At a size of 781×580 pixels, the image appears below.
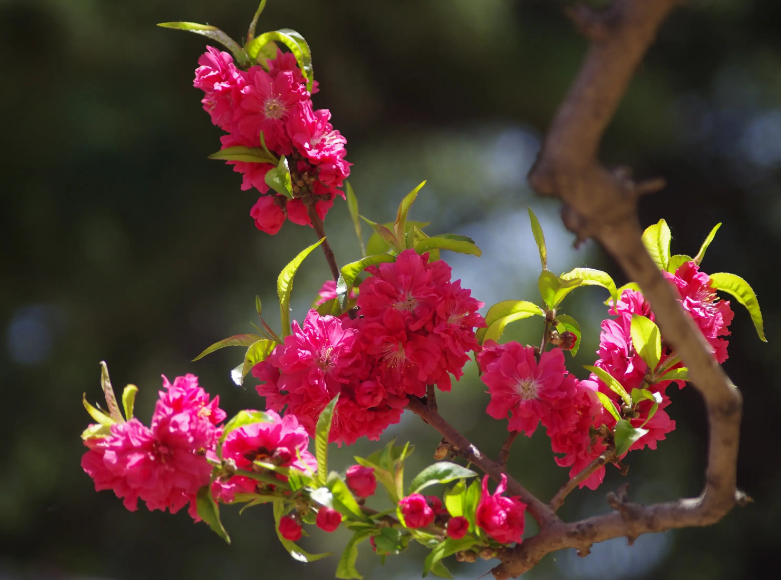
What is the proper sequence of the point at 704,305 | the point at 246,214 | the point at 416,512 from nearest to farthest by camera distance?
the point at 416,512
the point at 704,305
the point at 246,214

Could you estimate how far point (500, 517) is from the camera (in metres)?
0.44

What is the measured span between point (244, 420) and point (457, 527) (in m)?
0.15

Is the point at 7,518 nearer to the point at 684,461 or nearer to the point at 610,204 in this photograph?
the point at 684,461

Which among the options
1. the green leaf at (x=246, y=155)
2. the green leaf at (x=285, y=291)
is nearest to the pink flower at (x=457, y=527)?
the green leaf at (x=285, y=291)

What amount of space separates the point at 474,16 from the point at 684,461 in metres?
1.74

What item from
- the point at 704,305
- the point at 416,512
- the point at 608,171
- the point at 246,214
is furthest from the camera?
the point at 246,214

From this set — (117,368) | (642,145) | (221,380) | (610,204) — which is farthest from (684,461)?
(610,204)

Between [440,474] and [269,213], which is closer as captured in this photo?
[440,474]

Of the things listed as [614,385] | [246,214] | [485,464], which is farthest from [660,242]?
[246,214]

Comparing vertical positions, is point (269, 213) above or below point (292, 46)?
below

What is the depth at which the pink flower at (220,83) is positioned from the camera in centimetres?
59

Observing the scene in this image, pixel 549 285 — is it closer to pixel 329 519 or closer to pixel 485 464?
pixel 485 464

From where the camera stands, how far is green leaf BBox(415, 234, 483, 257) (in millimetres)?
571

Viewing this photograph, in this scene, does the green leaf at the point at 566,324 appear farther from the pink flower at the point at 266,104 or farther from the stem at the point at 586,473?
the pink flower at the point at 266,104
